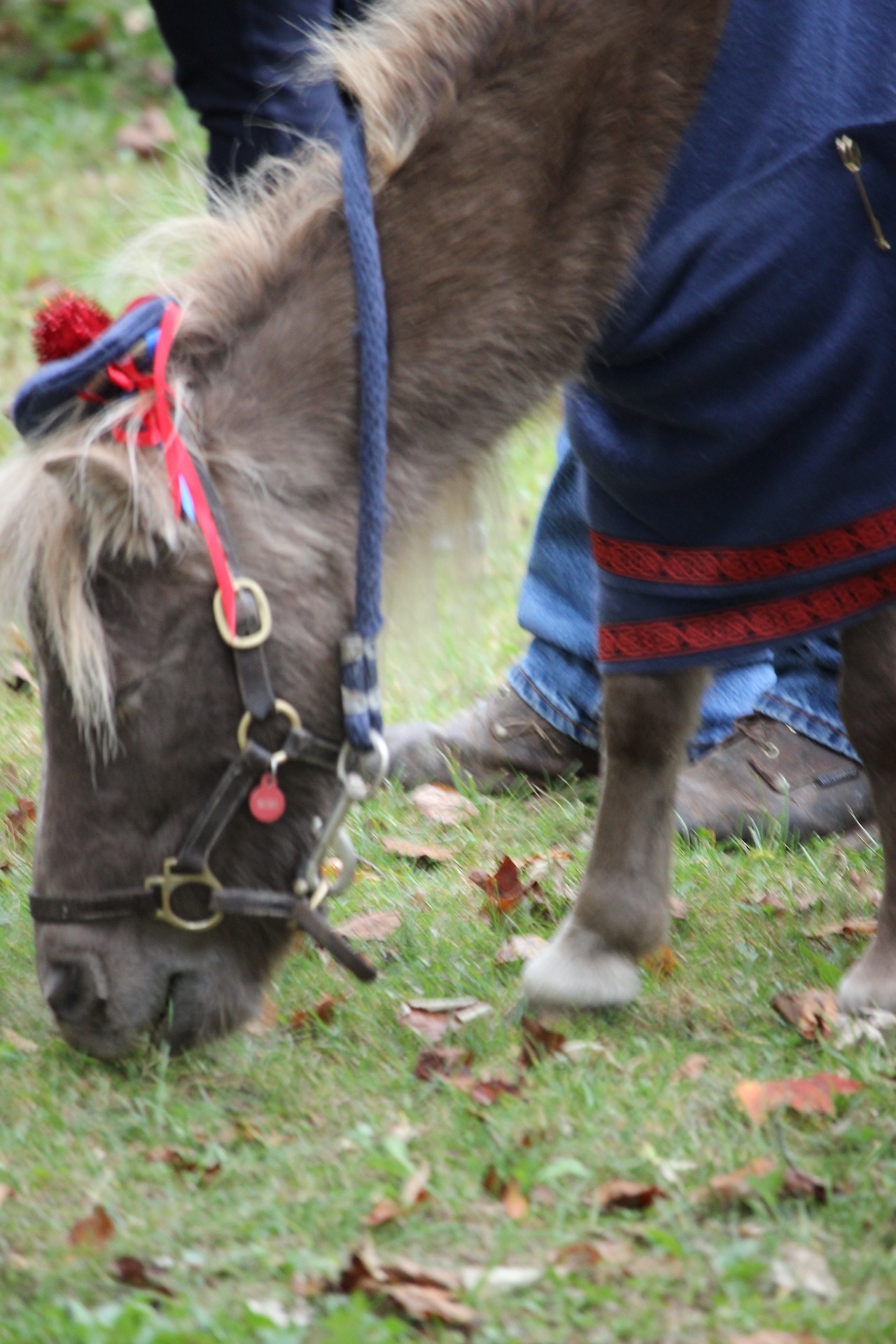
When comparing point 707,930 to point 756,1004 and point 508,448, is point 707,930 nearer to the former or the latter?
point 756,1004

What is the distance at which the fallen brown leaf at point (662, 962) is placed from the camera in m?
2.85

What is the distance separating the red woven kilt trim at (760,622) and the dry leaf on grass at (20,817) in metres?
1.63

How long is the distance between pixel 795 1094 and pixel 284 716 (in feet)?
3.10

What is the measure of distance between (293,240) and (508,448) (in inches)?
19.2

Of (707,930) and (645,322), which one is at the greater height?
(645,322)

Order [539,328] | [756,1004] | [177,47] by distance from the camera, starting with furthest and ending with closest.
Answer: [177,47] → [756,1004] → [539,328]

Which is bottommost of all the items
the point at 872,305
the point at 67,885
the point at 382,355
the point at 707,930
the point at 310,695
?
the point at 707,930

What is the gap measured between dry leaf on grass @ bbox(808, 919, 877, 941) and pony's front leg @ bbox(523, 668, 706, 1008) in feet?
1.04

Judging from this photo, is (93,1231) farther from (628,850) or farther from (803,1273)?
(628,850)

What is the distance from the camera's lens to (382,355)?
→ 2193 millimetres

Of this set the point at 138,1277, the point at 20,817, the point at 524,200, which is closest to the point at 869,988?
the point at 138,1277

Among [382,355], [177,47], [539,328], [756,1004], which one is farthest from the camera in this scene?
[177,47]

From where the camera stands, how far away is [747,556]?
249 cm

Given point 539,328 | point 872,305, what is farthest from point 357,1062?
point 872,305
